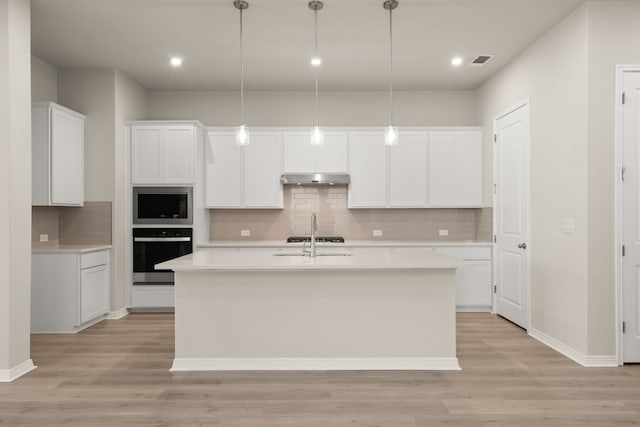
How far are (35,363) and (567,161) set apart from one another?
16.0 feet

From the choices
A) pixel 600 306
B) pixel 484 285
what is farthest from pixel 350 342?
pixel 484 285

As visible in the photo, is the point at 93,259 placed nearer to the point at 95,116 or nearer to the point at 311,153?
the point at 95,116

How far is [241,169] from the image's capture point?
6.25m

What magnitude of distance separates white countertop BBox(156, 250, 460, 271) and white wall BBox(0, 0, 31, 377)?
1116 mm

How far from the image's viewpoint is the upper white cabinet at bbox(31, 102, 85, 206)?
4.87m

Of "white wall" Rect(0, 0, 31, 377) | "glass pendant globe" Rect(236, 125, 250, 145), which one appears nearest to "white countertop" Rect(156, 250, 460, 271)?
"glass pendant globe" Rect(236, 125, 250, 145)

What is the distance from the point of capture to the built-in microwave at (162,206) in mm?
5824

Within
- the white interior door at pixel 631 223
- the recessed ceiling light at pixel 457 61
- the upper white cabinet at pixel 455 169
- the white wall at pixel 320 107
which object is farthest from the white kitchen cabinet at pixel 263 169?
the white interior door at pixel 631 223

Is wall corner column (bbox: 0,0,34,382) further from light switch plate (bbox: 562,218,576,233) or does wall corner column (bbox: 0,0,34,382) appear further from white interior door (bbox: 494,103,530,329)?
white interior door (bbox: 494,103,530,329)

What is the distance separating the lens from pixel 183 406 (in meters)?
3.04

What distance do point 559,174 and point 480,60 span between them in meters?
1.78

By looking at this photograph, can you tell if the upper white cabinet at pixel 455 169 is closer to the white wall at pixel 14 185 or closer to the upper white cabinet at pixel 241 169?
the upper white cabinet at pixel 241 169

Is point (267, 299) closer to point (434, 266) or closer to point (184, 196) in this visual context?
point (434, 266)

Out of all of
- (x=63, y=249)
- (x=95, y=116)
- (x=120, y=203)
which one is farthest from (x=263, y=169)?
(x=63, y=249)
